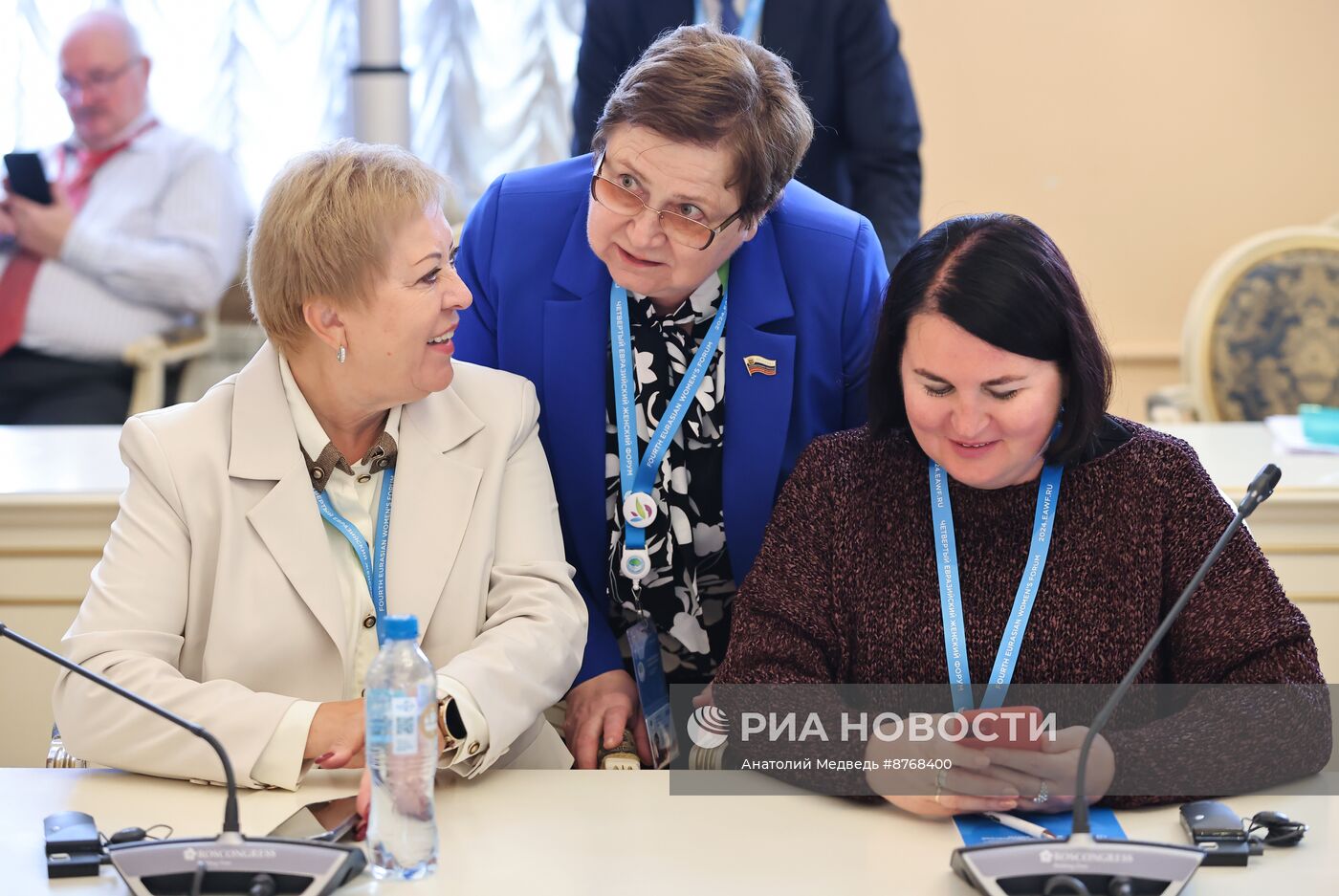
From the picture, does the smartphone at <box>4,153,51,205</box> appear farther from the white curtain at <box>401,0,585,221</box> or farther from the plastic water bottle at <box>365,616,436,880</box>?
the plastic water bottle at <box>365,616,436,880</box>

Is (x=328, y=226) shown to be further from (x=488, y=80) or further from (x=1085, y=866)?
(x=488, y=80)

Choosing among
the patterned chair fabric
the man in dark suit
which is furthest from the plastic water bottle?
the patterned chair fabric

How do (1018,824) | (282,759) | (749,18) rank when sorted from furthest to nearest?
(749,18) → (282,759) → (1018,824)

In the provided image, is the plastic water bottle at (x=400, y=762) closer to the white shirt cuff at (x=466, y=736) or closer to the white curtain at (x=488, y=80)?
the white shirt cuff at (x=466, y=736)

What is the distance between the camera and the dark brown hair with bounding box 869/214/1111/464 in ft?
5.72

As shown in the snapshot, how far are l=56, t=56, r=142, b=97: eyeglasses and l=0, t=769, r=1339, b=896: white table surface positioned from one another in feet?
10.6

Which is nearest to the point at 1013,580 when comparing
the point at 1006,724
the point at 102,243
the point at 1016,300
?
the point at 1006,724

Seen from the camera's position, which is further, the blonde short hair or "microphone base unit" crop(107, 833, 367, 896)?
the blonde short hair

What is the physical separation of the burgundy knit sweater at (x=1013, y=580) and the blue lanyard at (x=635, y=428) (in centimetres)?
28

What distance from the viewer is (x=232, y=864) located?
1.39 meters

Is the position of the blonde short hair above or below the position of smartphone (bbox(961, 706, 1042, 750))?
above

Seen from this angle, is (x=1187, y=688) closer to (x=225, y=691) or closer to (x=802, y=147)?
(x=802, y=147)

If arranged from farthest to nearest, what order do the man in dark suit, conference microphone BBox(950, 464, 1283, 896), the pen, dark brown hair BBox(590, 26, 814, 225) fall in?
the man in dark suit, dark brown hair BBox(590, 26, 814, 225), the pen, conference microphone BBox(950, 464, 1283, 896)

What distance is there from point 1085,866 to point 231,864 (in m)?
0.81
